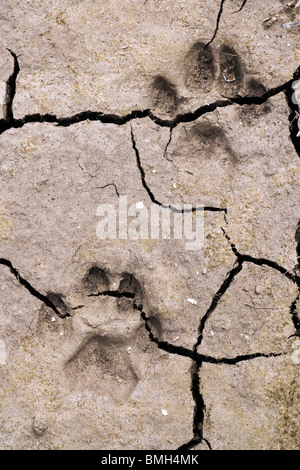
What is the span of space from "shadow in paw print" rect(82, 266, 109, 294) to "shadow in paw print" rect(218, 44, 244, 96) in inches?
55.3

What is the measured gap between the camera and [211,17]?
292 centimetres

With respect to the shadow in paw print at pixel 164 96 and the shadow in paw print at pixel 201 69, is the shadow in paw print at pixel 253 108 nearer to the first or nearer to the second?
the shadow in paw print at pixel 201 69

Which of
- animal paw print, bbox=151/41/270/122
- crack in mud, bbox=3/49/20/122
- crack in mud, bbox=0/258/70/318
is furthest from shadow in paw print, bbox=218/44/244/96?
crack in mud, bbox=0/258/70/318

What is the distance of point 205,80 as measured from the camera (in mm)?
2898

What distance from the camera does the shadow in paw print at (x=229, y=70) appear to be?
2.91 metres

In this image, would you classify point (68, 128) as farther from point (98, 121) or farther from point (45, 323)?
point (45, 323)

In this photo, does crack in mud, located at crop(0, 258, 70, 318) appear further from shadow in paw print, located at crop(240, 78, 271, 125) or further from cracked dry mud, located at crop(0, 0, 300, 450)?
shadow in paw print, located at crop(240, 78, 271, 125)

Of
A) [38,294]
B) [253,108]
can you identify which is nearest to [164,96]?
[253,108]

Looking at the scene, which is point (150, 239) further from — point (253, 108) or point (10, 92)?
point (10, 92)

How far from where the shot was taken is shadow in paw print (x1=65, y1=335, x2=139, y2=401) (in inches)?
111

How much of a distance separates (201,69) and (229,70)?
180 millimetres

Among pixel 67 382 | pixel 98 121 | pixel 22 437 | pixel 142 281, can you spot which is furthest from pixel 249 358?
pixel 98 121

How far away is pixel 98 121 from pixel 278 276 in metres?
1.51

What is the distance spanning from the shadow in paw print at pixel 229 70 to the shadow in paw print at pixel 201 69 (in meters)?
0.06
